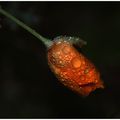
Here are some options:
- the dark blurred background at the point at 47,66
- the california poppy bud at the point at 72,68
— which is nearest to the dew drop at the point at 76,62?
the california poppy bud at the point at 72,68

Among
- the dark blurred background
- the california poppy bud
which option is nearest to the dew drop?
the california poppy bud

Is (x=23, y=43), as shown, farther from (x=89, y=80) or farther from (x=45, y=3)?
(x=89, y=80)

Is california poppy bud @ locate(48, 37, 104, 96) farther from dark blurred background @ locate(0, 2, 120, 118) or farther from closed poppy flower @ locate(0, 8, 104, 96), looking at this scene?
dark blurred background @ locate(0, 2, 120, 118)

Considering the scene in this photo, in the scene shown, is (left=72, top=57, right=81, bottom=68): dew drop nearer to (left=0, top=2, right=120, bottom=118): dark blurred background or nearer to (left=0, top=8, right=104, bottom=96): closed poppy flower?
(left=0, top=8, right=104, bottom=96): closed poppy flower

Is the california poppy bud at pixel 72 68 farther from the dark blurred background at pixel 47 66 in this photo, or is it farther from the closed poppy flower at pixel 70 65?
the dark blurred background at pixel 47 66

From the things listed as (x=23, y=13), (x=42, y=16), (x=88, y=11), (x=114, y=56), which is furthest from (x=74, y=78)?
(x=88, y=11)

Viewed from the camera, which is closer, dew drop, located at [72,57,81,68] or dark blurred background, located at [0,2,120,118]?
dew drop, located at [72,57,81,68]

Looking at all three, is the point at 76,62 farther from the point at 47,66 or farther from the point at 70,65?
the point at 47,66

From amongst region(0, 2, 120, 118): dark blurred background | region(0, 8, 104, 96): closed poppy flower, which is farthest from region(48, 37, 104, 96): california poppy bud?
region(0, 2, 120, 118): dark blurred background
